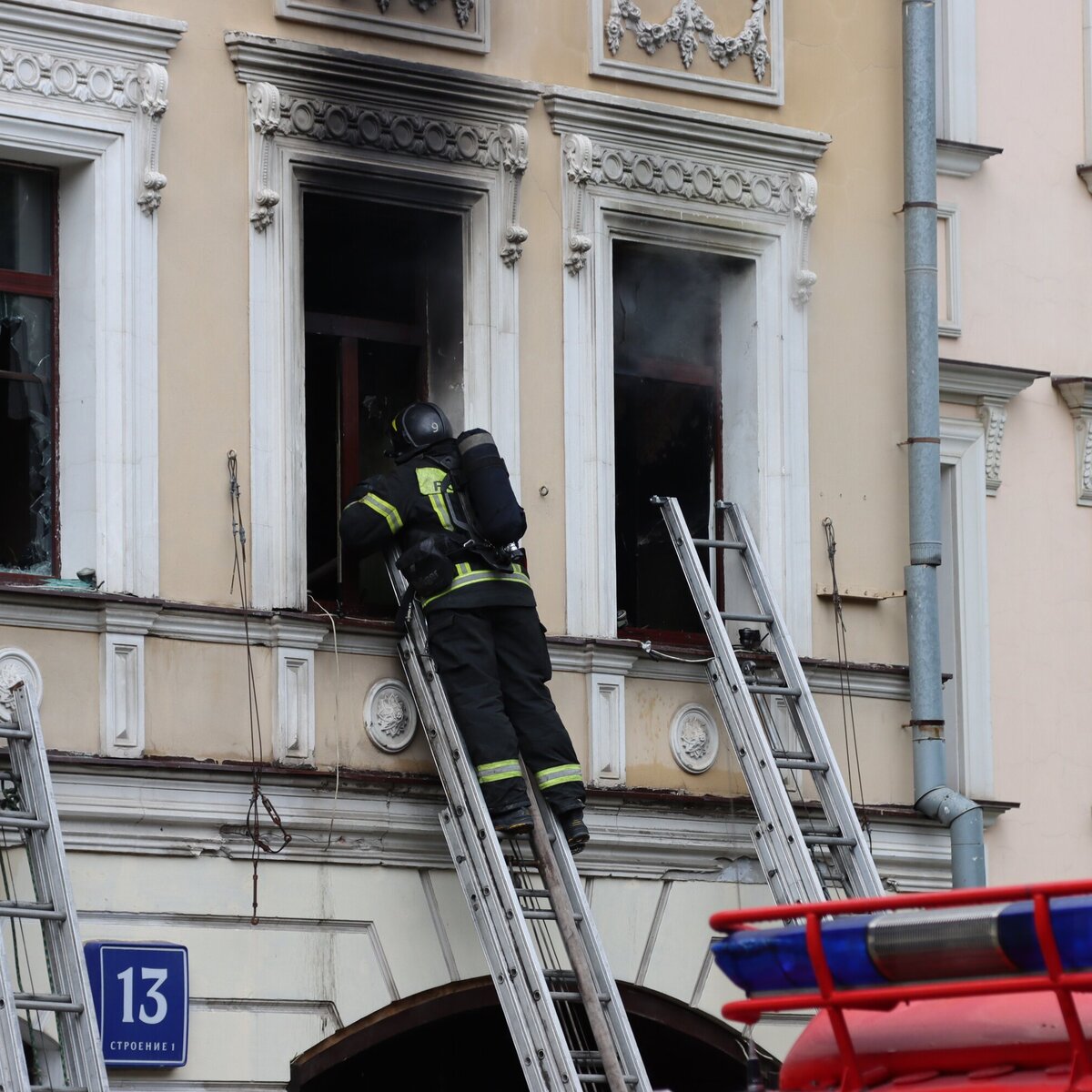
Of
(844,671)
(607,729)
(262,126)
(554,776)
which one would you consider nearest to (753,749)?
(607,729)

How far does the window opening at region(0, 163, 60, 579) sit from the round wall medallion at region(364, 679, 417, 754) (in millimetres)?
1471

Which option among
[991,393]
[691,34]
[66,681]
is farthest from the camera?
[991,393]

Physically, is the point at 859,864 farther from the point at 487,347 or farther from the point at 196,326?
the point at 196,326

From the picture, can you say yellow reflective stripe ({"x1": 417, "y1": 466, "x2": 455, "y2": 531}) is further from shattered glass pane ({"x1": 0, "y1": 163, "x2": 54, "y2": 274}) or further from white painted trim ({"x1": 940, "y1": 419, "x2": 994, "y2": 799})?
white painted trim ({"x1": 940, "y1": 419, "x2": 994, "y2": 799})

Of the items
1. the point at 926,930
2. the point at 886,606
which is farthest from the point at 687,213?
the point at 926,930

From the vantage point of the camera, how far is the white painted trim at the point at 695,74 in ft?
42.9

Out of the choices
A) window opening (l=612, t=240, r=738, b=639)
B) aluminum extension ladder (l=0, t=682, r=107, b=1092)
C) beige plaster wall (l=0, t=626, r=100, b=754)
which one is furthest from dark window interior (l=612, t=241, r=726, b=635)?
aluminum extension ladder (l=0, t=682, r=107, b=1092)

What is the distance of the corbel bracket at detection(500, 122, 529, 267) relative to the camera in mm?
12586

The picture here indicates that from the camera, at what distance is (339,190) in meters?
12.2

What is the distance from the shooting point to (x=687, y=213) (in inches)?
520

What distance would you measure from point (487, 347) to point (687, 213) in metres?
1.36

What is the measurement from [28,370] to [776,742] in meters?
3.94

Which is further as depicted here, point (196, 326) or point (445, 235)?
point (445, 235)

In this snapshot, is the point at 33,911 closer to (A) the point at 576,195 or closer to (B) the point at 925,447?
(A) the point at 576,195
